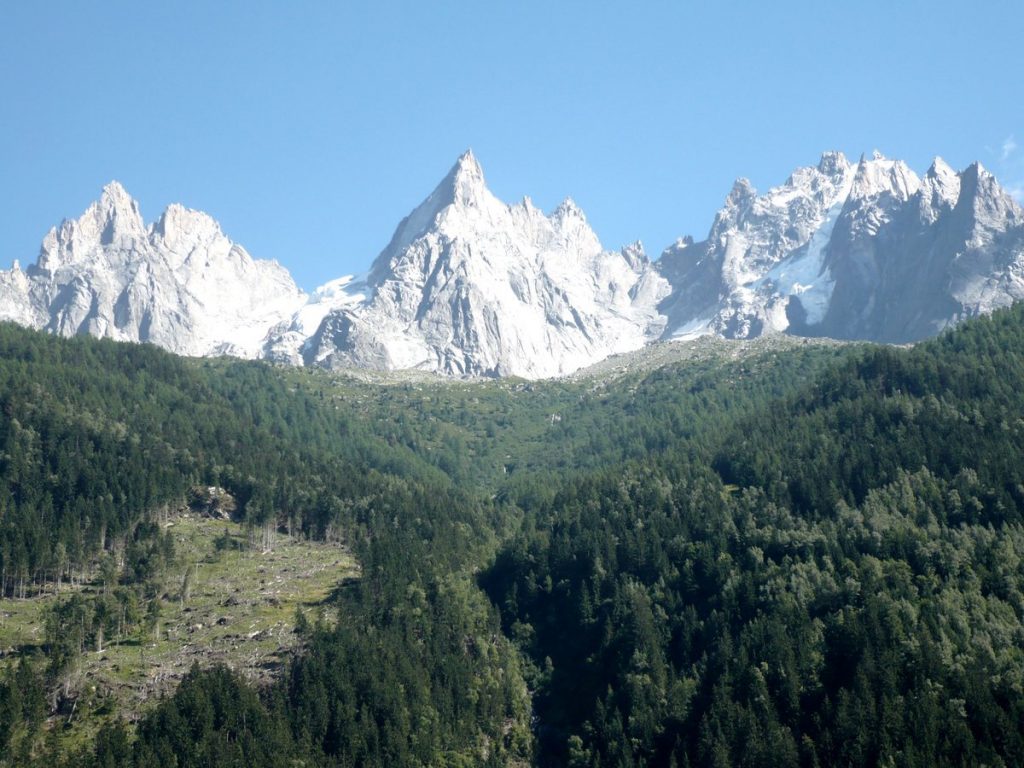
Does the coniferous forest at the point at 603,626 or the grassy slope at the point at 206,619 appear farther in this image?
the grassy slope at the point at 206,619

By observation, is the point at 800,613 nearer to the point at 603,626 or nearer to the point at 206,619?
the point at 603,626

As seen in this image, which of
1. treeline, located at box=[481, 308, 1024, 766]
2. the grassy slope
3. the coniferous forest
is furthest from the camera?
the grassy slope

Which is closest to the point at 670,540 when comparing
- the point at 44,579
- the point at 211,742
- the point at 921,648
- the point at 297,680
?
the point at 921,648

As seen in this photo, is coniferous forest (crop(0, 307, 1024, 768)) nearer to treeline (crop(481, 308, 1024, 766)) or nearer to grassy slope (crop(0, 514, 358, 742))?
treeline (crop(481, 308, 1024, 766))

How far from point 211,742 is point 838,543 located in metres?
91.5

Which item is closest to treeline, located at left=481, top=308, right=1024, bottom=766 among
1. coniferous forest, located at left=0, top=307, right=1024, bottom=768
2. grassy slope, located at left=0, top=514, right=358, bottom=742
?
coniferous forest, located at left=0, top=307, right=1024, bottom=768

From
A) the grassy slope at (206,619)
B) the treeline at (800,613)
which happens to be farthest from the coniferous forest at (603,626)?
the grassy slope at (206,619)

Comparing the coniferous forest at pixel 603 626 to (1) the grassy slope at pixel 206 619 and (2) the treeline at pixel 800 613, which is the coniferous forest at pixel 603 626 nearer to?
(2) the treeline at pixel 800 613

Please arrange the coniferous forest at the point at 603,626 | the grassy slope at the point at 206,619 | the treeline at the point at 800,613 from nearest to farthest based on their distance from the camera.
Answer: the coniferous forest at the point at 603,626, the treeline at the point at 800,613, the grassy slope at the point at 206,619

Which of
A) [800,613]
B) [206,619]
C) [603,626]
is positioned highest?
[206,619]

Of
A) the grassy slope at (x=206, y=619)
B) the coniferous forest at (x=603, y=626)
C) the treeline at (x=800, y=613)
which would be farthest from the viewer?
the grassy slope at (x=206, y=619)

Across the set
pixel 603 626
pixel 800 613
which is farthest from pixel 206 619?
pixel 800 613

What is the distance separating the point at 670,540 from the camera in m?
179

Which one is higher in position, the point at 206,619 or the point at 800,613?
the point at 206,619
